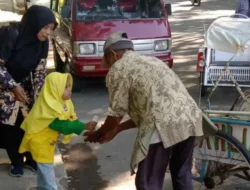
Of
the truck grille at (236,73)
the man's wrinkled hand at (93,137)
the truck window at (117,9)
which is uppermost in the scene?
the man's wrinkled hand at (93,137)

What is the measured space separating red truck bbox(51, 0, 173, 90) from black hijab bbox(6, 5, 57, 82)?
397cm

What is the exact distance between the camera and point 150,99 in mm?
3615

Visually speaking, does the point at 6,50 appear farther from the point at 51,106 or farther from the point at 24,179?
the point at 24,179

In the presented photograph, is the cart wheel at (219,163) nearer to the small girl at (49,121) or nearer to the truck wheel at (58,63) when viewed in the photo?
the small girl at (49,121)

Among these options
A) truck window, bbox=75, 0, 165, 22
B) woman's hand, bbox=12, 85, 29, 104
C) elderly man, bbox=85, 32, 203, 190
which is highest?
elderly man, bbox=85, 32, 203, 190

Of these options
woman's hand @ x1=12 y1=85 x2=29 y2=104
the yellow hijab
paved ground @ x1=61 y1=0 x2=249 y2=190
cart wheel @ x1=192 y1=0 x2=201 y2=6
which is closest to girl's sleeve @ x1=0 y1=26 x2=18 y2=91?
woman's hand @ x1=12 y1=85 x2=29 y2=104

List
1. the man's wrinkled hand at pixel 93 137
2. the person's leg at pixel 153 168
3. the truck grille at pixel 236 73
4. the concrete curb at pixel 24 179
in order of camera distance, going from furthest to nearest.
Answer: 1. the truck grille at pixel 236 73
2. the concrete curb at pixel 24 179
3. the man's wrinkled hand at pixel 93 137
4. the person's leg at pixel 153 168

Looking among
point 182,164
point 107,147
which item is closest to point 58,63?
point 107,147

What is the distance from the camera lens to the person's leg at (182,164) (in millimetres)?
3895

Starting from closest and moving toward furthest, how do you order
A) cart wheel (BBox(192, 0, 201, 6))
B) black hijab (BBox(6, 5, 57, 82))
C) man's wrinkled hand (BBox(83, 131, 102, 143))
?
man's wrinkled hand (BBox(83, 131, 102, 143)), black hijab (BBox(6, 5, 57, 82)), cart wheel (BBox(192, 0, 201, 6))

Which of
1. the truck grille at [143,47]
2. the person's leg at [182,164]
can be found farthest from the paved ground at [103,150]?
the person's leg at [182,164]

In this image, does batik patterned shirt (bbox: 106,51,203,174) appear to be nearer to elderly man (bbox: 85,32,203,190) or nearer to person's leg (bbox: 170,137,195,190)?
elderly man (bbox: 85,32,203,190)

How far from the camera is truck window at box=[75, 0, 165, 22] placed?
31.3ft

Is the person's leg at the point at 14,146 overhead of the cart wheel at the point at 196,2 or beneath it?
overhead
